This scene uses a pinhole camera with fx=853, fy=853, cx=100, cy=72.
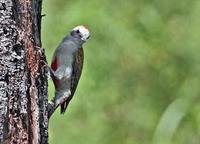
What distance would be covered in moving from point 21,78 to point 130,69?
14.8 ft

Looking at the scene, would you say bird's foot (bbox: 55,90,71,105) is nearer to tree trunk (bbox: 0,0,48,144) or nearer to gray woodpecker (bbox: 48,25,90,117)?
gray woodpecker (bbox: 48,25,90,117)

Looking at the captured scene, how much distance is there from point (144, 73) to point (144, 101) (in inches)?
15.5

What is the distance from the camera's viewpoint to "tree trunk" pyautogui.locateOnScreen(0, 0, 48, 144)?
3227 mm

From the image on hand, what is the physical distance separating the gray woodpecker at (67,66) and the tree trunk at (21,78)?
3.86 ft

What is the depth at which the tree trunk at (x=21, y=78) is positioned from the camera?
10.6 ft

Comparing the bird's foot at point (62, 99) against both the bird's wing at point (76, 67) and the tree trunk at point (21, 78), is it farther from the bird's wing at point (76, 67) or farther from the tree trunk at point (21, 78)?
the tree trunk at point (21, 78)

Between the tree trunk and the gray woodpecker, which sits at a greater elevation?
the gray woodpecker

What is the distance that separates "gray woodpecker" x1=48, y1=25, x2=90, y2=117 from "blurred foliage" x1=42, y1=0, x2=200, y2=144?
1851mm

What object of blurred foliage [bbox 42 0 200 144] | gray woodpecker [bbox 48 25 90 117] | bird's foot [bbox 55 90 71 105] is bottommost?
bird's foot [bbox 55 90 71 105]

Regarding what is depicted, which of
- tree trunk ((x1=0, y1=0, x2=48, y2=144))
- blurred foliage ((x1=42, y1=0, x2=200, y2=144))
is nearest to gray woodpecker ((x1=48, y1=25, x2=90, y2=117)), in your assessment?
tree trunk ((x1=0, y1=0, x2=48, y2=144))

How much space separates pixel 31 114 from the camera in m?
3.32

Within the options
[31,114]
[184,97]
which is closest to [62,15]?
[184,97]

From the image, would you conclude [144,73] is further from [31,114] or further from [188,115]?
[31,114]

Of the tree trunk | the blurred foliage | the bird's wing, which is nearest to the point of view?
the tree trunk
